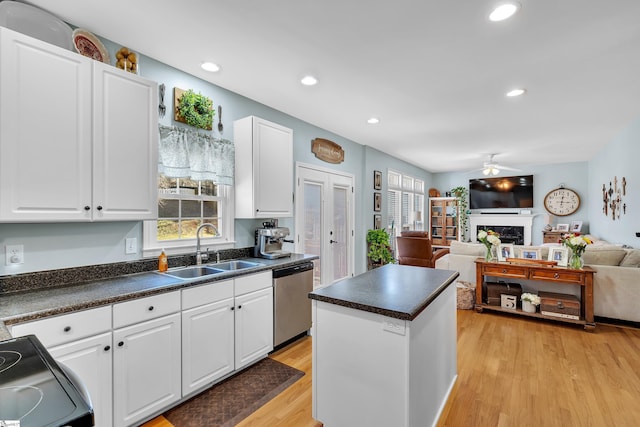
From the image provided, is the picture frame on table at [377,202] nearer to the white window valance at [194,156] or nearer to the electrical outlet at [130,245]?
the white window valance at [194,156]

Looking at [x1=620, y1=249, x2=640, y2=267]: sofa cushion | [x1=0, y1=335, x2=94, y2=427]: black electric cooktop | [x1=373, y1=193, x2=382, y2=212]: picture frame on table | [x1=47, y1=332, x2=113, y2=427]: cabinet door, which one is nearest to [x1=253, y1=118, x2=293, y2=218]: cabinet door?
[x1=47, y1=332, x2=113, y2=427]: cabinet door

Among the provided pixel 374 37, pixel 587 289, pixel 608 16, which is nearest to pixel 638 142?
pixel 587 289

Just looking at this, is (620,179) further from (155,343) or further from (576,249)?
(155,343)

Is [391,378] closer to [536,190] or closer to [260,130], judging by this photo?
[260,130]

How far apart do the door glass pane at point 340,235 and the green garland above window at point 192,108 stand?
2454 millimetres

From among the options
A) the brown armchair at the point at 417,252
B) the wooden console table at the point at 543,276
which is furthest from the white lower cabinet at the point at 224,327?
the brown armchair at the point at 417,252

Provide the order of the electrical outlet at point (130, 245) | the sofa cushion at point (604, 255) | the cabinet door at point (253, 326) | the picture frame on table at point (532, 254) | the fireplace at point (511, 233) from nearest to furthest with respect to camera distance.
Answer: the electrical outlet at point (130, 245), the cabinet door at point (253, 326), the sofa cushion at point (604, 255), the picture frame on table at point (532, 254), the fireplace at point (511, 233)

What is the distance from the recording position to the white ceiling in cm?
196

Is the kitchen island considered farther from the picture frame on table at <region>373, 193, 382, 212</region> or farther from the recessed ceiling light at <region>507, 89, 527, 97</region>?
the picture frame on table at <region>373, 193, 382, 212</region>

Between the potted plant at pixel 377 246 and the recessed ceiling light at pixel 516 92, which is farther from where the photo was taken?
the potted plant at pixel 377 246

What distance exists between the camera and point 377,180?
600 centimetres

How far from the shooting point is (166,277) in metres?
2.30

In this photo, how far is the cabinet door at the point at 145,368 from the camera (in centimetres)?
181

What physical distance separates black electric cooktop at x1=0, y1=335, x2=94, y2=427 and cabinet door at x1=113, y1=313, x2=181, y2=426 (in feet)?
3.12
